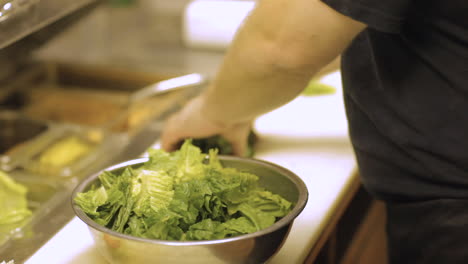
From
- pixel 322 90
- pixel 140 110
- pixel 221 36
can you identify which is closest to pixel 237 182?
pixel 322 90

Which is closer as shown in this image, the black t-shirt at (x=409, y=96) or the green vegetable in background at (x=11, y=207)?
the black t-shirt at (x=409, y=96)

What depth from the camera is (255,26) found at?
1012 mm

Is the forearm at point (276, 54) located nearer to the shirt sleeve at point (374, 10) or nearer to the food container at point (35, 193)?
the shirt sleeve at point (374, 10)

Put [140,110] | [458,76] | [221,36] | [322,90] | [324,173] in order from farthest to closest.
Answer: [221,36], [140,110], [322,90], [324,173], [458,76]

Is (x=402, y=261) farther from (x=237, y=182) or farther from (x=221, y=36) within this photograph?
(x=221, y=36)

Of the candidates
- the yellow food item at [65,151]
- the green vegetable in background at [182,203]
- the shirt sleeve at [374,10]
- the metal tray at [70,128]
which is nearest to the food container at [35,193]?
the metal tray at [70,128]

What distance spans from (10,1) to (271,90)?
0.53 meters

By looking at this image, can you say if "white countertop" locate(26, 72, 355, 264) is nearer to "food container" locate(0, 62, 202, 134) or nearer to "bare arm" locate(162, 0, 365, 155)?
"bare arm" locate(162, 0, 365, 155)

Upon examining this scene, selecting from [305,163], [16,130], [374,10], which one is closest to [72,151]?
[16,130]

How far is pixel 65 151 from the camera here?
5.71 ft

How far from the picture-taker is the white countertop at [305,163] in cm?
109

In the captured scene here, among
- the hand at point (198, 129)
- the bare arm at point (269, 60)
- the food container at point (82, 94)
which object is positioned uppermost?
the bare arm at point (269, 60)

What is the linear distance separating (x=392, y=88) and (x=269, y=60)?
0.24 metres

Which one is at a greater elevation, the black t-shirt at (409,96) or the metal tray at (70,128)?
the black t-shirt at (409,96)
